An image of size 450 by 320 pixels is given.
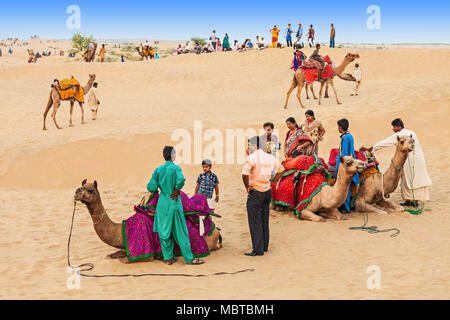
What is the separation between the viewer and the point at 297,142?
9.54 m

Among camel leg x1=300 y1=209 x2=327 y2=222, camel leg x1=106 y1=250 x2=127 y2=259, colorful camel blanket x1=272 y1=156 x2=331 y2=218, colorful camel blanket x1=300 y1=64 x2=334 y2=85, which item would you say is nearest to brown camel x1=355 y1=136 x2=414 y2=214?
colorful camel blanket x1=272 y1=156 x2=331 y2=218

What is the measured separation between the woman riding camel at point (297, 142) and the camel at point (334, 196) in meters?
1.19

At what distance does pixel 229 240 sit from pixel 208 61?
25.1 m

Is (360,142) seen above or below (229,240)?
above

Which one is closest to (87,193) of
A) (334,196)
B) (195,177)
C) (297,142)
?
(334,196)

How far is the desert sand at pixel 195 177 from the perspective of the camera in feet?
18.9

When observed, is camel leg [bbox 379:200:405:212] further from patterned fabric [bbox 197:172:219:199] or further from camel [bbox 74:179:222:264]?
camel [bbox 74:179:222:264]

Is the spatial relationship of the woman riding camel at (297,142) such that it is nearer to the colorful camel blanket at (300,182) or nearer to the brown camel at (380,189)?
the colorful camel blanket at (300,182)

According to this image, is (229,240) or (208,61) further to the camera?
(208,61)

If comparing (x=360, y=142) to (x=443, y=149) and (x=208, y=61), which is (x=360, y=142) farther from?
(x=208, y=61)

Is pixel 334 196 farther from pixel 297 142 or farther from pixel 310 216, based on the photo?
pixel 297 142

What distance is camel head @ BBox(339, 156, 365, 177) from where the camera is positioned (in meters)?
Result: 7.69

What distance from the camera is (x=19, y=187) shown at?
1190 cm
